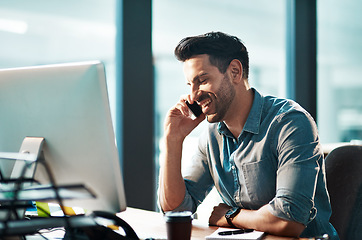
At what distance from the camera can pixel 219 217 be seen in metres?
1.49

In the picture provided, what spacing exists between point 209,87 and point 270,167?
41 cm

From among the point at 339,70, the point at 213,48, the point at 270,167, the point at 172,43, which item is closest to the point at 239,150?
the point at 270,167

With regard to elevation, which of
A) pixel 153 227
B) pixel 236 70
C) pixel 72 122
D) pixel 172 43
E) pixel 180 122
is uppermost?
pixel 172 43

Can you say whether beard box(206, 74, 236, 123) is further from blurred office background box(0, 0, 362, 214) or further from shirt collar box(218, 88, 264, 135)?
blurred office background box(0, 0, 362, 214)

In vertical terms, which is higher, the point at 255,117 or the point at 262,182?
the point at 255,117

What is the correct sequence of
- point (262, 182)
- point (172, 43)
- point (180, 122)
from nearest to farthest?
point (262, 182)
point (180, 122)
point (172, 43)

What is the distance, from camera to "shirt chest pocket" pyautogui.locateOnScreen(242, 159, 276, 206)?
1605mm

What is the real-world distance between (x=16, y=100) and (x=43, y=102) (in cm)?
11

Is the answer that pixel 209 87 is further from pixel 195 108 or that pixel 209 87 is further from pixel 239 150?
pixel 239 150

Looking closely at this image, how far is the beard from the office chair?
19.3 inches

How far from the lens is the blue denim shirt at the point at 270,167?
4.73ft

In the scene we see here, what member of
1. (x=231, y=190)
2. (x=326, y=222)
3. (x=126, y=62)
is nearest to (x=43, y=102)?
(x=231, y=190)

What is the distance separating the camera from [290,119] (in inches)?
62.6

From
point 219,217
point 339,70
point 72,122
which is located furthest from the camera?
point 339,70
